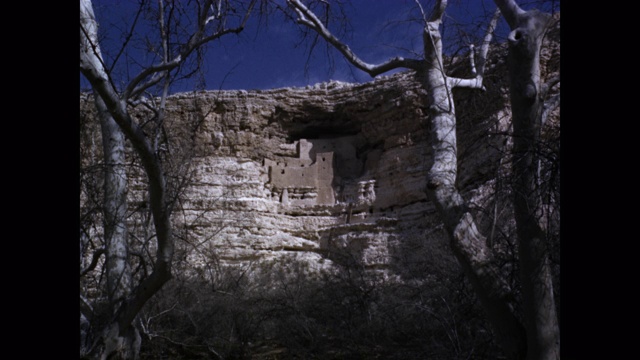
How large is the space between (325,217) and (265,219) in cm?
205

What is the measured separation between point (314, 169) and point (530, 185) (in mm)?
17813

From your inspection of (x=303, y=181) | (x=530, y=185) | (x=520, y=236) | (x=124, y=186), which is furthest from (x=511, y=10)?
(x=303, y=181)

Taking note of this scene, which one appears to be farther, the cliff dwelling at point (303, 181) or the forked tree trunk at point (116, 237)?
the cliff dwelling at point (303, 181)

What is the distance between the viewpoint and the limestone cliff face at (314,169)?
59.2 ft

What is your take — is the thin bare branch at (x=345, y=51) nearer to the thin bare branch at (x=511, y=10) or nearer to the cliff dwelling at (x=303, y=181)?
the thin bare branch at (x=511, y=10)

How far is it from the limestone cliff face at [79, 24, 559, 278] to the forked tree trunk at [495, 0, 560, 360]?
1277 cm

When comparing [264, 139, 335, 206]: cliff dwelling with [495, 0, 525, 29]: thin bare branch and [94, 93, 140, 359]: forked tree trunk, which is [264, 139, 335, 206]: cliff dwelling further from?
[495, 0, 525, 29]: thin bare branch

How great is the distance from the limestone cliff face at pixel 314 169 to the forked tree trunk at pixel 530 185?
1277cm

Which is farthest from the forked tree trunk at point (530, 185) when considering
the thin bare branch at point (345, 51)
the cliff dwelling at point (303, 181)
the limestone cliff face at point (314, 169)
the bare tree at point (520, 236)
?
the cliff dwelling at point (303, 181)

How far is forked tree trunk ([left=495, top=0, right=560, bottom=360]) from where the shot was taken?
10.8 feet

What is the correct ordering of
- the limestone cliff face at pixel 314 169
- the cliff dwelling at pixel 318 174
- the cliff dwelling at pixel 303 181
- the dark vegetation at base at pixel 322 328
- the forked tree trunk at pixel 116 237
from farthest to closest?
the cliff dwelling at pixel 303 181, the cliff dwelling at pixel 318 174, the limestone cliff face at pixel 314 169, the dark vegetation at base at pixel 322 328, the forked tree trunk at pixel 116 237

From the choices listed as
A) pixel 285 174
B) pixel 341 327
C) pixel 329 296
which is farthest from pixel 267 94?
pixel 341 327
